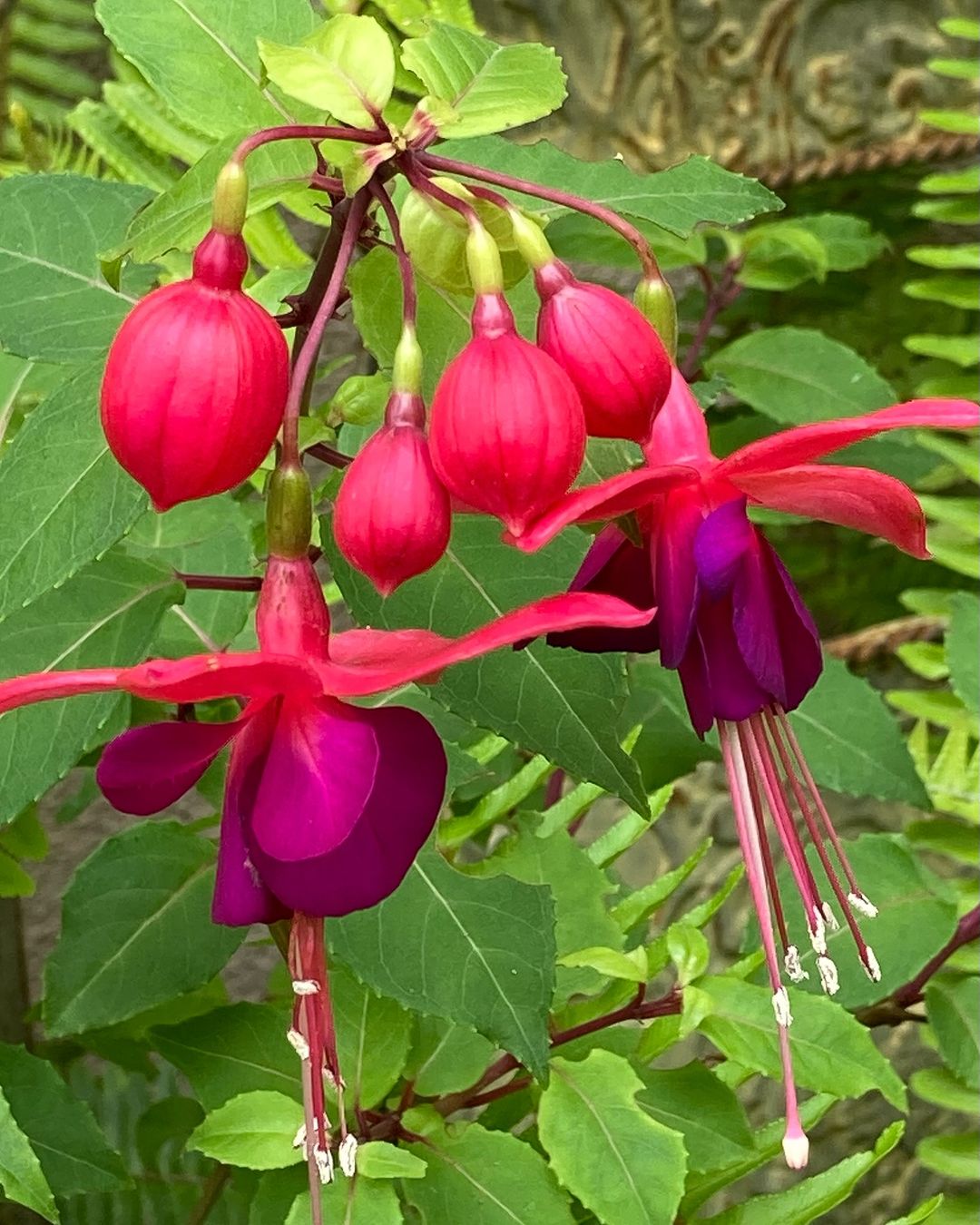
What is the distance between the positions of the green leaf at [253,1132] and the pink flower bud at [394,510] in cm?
28

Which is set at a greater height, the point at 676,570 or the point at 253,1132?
Result: the point at 676,570

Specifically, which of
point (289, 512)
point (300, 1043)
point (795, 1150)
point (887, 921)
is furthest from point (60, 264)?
point (887, 921)

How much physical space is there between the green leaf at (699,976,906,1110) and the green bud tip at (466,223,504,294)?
0.34m

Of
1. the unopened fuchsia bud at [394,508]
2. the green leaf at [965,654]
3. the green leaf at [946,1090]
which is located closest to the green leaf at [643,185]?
the unopened fuchsia bud at [394,508]

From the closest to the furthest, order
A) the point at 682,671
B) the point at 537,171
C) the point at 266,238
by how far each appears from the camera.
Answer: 1. the point at 682,671
2. the point at 537,171
3. the point at 266,238

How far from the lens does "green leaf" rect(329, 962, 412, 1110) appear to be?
1.80 feet

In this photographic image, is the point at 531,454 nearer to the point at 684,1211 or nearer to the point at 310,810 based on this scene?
the point at 310,810

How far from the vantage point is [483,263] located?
0.34 metres

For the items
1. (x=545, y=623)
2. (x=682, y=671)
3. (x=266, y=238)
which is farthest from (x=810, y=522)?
(x=545, y=623)

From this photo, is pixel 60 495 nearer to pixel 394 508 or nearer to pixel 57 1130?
pixel 394 508

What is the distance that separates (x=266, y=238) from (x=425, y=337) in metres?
0.38

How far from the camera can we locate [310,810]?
0.33 m

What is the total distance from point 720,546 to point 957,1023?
18.2 inches

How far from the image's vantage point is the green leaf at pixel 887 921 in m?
0.65
